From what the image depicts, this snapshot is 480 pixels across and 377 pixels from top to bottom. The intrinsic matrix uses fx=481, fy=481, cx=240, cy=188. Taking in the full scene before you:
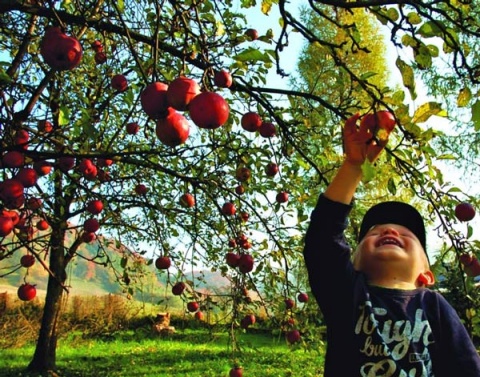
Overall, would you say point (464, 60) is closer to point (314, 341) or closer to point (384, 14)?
point (384, 14)

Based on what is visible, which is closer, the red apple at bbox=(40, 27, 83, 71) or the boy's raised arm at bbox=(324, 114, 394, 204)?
the boy's raised arm at bbox=(324, 114, 394, 204)

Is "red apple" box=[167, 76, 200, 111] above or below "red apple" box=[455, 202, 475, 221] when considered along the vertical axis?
above

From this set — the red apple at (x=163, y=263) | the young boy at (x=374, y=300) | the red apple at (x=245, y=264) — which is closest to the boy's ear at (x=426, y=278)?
the young boy at (x=374, y=300)

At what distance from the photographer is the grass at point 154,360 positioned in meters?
8.23

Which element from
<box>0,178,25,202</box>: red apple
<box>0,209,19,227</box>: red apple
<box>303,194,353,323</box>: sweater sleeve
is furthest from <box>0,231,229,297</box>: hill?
<box>303,194,353,323</box>: sweater sleeve

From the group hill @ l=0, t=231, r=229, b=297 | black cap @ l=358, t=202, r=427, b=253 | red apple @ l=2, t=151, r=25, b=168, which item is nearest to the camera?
black cap @ l=358, t=202, r=427, b=253

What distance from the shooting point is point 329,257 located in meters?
1.46

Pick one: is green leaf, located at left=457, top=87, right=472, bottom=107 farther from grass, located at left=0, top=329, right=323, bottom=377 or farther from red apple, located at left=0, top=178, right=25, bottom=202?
grass, located at left=0, top=329, right=323, bottom=377

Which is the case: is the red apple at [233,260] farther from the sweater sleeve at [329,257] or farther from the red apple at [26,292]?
the red apple at [26,292]

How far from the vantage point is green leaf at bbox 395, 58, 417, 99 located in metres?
1.37

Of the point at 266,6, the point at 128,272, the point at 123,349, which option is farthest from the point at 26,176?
the point at 123,349

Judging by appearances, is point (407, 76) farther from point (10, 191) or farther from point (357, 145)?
point (10, 191)

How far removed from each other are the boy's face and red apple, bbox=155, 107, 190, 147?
70cm

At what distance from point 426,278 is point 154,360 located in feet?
30.1
